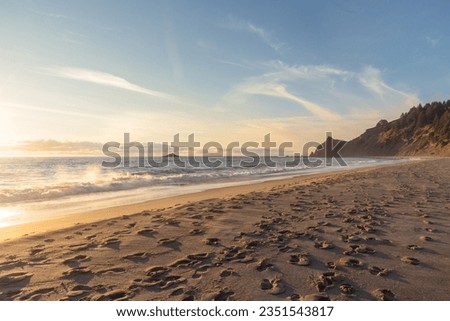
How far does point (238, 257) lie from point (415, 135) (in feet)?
572

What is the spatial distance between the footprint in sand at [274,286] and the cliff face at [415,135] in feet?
400

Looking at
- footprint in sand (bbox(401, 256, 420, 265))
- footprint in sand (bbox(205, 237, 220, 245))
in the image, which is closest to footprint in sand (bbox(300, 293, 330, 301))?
footprint in sand (bbox(401, 256, 420, 265))

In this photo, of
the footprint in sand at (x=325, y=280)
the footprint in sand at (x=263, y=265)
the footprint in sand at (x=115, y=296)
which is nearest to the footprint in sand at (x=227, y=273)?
A: the footprint in sand at (x=263, y=265)

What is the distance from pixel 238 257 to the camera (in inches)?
203

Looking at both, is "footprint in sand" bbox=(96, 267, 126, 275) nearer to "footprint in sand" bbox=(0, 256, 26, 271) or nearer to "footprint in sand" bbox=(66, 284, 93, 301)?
"footprint in sand" bbox=(66, 284, 93, 301)

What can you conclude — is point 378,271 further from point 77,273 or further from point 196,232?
point 77,273

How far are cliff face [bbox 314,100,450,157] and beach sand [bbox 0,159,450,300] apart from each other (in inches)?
4666

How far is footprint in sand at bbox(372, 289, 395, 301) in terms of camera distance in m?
3.73

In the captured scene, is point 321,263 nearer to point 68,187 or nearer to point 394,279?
point 394,279

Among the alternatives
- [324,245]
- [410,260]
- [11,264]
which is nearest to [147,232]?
[11,264]

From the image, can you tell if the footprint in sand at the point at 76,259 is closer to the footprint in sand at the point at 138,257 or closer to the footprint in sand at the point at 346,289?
the footprint in sand at the point at 138,257

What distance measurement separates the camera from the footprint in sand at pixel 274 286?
3.92 meters
